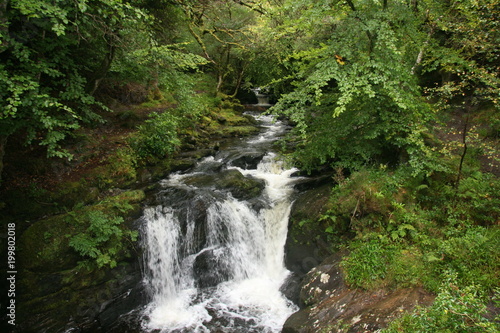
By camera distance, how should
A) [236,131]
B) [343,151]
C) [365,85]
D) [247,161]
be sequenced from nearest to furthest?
1. [365,85]
2. [343,151]
3. [247,161]
4. [236,131]

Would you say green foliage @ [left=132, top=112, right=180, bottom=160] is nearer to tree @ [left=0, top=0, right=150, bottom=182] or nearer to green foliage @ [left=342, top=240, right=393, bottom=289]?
tree @ [left=0, top=0, right=150, bottom=182]

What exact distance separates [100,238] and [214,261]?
10.6 ft

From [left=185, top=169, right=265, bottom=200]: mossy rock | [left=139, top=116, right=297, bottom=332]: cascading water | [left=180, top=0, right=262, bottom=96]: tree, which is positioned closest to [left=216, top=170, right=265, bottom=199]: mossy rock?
[left=185, top=169, right=265, bottom=200]: mossy rock

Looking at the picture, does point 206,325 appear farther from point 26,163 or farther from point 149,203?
point 26,163

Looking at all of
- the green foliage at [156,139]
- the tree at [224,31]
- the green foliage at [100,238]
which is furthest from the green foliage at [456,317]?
the tree at [224,31]

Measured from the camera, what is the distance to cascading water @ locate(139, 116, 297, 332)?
6812mm

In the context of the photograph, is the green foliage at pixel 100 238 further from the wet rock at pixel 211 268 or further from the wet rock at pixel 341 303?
the wet rock at pixel 341 303

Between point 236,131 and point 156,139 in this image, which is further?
point 236,131

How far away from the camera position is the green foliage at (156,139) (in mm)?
10648

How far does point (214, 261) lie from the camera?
26.4 ft

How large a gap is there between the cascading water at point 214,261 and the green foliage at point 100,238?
768 millimetres

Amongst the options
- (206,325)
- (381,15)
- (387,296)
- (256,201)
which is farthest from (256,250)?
(381,15)

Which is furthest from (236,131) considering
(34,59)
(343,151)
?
(34,59)

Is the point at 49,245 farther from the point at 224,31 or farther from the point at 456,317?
the point at 224,31
